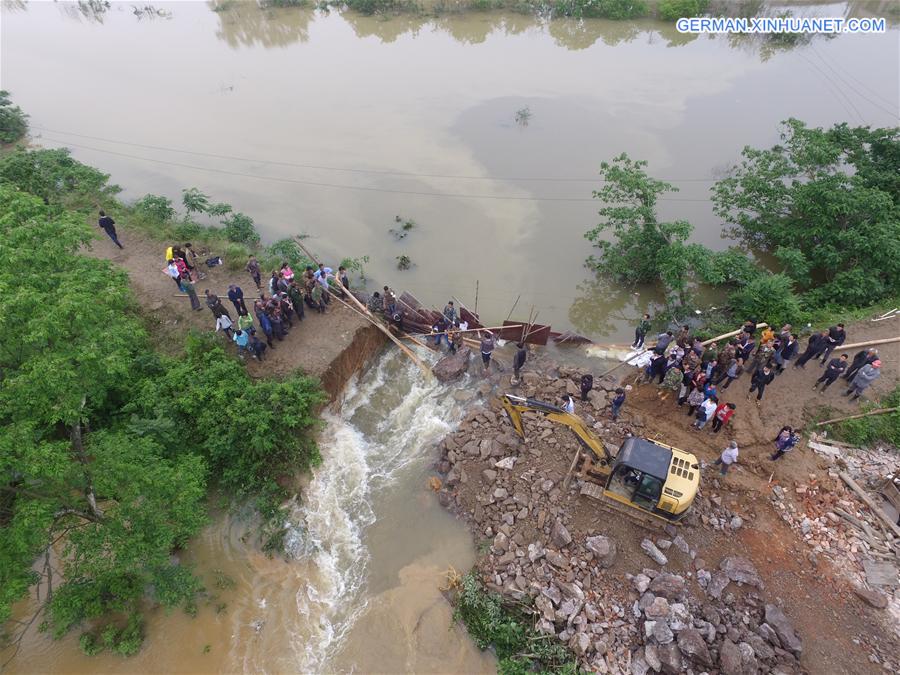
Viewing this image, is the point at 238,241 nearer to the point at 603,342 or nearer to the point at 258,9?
the point at 603,342

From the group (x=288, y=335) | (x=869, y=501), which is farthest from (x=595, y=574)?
(x=288, y=335)

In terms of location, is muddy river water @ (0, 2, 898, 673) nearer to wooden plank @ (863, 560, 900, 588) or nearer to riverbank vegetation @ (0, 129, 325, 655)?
riverbank vegetation @ (0, 129, 325, 655)

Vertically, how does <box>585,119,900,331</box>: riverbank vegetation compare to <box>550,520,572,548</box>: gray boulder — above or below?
above

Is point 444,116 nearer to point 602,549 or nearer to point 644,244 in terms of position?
point 644,244

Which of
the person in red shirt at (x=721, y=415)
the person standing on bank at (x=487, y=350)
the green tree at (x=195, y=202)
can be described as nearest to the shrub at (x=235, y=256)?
the green tree at (x=195, y=202)

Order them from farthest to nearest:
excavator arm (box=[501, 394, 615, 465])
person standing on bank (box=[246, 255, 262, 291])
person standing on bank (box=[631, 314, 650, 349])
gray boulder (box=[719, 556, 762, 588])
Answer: person standing on bank (box=[246, 255, 262, 291])
person standing on bank (box=[631, 314, 650, 349])
excavator arm (box=[501, 394, 615, 465])
gray boulder (box=[719, 556, 762, 588])

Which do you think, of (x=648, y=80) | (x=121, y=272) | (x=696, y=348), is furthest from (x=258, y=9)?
(x=696, y=348)

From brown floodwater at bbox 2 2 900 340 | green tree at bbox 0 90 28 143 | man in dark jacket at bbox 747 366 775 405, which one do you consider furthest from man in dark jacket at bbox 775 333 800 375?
green tree at bbox 0 90 28 143
